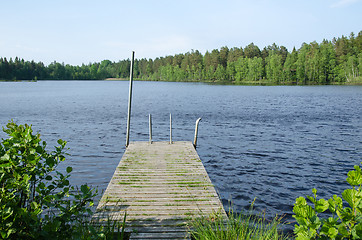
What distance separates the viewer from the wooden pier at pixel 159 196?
4809 millimetres

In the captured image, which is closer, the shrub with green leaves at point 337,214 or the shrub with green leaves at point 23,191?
the shrub with green leaves at point 337,214

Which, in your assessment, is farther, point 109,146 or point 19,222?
point 109,146

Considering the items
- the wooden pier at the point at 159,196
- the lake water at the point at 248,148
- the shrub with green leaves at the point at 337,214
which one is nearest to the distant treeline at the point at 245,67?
the lake water at the point at 248,148

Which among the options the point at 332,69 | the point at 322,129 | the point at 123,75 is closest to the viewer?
the point at 322,129

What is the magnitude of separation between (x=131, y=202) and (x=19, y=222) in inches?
105

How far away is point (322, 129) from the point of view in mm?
20125

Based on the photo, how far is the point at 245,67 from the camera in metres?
118

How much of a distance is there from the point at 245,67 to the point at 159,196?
117 m

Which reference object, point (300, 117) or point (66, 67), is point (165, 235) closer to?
point (300, 117)

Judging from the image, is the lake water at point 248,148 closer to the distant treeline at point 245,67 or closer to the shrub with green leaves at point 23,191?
the shrub with green leaves at point 23,191

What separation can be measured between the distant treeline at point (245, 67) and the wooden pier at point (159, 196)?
93.9m

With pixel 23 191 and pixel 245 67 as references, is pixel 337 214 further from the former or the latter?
pixel 245 67

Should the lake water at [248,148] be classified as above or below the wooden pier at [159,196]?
below

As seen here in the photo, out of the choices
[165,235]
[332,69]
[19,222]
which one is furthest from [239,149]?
[332,69]
